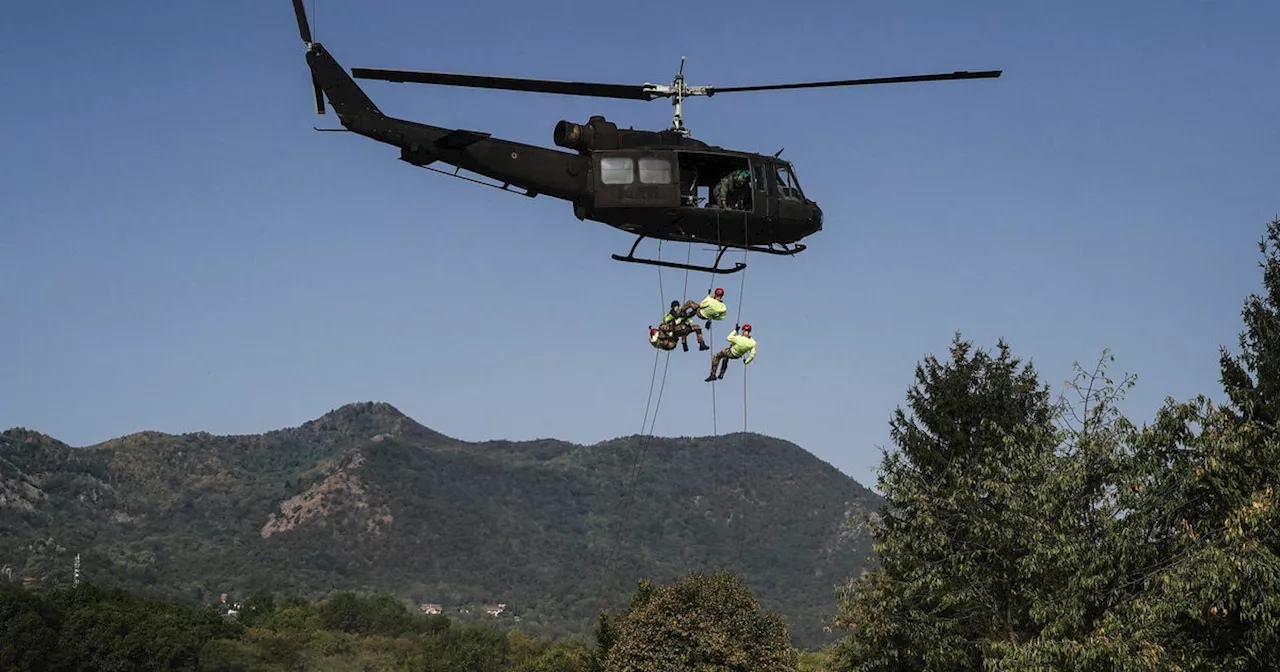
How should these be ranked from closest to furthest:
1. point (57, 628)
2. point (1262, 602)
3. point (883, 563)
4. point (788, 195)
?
point (1262, 602), point (788, 195), point (883, 563), point (57, 628)

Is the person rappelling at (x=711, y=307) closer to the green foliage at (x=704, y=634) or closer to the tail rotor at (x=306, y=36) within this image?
the tail rotor at (x=306, y=36)

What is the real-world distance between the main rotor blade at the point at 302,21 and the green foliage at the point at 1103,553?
17.6 metres

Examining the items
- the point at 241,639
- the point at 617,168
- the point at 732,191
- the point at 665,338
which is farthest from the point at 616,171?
the point at 241,639

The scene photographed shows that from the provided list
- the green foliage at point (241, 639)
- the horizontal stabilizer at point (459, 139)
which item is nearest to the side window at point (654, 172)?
the horizontal stabilizer at point (459, 139)

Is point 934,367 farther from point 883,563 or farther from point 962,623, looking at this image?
point 962,623

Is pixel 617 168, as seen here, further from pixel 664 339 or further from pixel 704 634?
pixel 704 634

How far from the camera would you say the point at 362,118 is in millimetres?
30109

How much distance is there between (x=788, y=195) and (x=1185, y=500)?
416 inches

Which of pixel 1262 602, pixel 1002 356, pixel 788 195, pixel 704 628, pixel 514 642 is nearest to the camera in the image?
pixel 1262 602

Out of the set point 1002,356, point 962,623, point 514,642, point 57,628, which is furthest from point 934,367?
point 514,642

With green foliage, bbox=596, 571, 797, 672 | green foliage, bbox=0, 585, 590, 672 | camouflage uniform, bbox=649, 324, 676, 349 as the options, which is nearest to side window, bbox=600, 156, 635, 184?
camouflage uniform, bbox=649, 324, 676, 349

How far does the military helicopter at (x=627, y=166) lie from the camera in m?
30.1

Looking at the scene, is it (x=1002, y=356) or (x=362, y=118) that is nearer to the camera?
(x=362, y=118)

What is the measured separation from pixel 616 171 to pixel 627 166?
0.87ft
